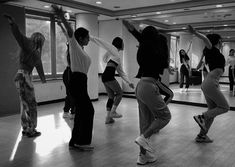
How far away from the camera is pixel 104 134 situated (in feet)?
14.1

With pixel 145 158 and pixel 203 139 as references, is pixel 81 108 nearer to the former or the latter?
pixel 145 158

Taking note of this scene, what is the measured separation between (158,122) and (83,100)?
3.20ft

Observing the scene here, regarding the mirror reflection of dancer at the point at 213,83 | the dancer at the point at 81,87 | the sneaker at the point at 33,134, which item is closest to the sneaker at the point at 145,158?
the dancer at the point at 81,87

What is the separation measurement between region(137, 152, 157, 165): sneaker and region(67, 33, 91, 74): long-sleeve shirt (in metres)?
1.21

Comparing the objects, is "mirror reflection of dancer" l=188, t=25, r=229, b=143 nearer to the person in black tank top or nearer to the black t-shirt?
the black t-shirt

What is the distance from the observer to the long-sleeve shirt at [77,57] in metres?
3.12

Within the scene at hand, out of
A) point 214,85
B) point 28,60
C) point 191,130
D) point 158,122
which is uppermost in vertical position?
point 28,60

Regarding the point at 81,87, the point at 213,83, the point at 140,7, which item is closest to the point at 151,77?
the point at 81,87

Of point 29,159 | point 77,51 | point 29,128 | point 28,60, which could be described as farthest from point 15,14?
point 29,159

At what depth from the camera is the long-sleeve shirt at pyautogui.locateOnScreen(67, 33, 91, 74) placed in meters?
3.12

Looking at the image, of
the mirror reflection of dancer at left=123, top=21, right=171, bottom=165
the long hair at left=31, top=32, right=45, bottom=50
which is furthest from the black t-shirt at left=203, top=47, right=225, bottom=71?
the long hair at left=31, top=32, right=45, bottom=50

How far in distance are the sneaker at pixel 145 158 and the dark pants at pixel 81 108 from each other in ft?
2.52

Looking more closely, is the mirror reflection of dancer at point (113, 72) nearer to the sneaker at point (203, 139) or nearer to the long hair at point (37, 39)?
the long hair at point (37, 39)

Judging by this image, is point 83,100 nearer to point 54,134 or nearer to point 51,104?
point 54,134
